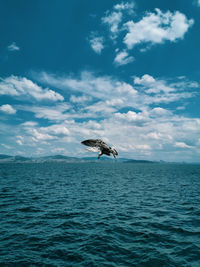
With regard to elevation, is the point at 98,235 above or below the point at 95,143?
below

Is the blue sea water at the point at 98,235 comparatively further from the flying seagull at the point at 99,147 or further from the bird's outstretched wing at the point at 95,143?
the bird's outstretched wing at the point at 95,143

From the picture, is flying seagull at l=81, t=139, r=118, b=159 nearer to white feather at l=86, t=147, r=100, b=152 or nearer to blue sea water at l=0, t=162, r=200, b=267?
white feather at l=86, t=147, r=100, b=152

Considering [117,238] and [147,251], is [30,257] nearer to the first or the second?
[117,238]

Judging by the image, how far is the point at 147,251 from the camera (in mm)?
17188

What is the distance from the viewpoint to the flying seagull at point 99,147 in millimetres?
3197

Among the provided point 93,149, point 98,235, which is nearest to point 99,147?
point 93,149

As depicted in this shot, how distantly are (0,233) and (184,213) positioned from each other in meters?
27.0

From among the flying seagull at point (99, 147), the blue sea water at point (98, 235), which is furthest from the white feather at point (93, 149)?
the blue sea water at point (98, 235)

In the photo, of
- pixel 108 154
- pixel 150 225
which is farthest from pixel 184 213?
pixel 108 154

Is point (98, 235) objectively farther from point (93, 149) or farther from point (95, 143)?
point (95, 143)

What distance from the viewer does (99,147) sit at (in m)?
3.39

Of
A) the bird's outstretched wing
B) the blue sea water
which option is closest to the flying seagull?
the bird's outstretched wing

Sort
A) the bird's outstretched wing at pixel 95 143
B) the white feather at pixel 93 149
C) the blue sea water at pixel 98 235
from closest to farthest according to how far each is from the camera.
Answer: the bird's outstretched wing at pixel 95 143, the white feather at pixel 93 149, the blue sea water at pixel 98 235

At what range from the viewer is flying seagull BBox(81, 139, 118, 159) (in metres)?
3.20
